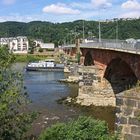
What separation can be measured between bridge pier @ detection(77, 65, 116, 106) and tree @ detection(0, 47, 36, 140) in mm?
29843

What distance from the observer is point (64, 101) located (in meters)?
54.9

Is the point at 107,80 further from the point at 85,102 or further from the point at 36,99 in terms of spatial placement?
the point at 36,99

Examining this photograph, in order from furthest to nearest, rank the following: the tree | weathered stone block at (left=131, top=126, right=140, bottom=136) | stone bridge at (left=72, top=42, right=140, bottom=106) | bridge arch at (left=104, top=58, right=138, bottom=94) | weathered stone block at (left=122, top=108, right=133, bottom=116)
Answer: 1. bridge arch at (left=104, top=58, right=138, bottom=94)
2. stone bridge at (left=72, top=42, right=140, bottom=106)
3. weathered stone block at (left=122, top=108, right=133, bottom=116)
4. weathered stone block at (left=131, top=126, right=140, bottom=136)
5. the tree

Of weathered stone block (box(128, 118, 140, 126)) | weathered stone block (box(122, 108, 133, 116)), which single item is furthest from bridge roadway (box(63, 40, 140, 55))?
weathered stone block (box(128, 118, 140, 126))

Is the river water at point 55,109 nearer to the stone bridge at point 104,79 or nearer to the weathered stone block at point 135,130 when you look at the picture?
the stone bridge at point 104,79

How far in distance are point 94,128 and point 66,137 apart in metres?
1.54

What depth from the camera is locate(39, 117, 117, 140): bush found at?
2098 cm

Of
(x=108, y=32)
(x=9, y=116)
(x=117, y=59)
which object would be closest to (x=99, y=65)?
(x=117, y=59)

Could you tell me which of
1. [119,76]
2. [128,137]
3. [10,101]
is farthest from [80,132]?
[119,76]

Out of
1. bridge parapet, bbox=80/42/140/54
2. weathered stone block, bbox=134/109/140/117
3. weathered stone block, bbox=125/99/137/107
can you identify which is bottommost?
weathered stone block, bbox=134/109/140/117

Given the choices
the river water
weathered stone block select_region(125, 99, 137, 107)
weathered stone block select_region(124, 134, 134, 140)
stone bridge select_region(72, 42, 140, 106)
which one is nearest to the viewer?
weathered stone block select_region(124, 134, 134, 140)

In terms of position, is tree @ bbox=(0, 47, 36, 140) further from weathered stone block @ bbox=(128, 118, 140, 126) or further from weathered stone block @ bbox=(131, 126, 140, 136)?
weathered stone block @ bbox=(131, 126, 140, 136)

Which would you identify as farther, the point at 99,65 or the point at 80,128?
the point at 99,65

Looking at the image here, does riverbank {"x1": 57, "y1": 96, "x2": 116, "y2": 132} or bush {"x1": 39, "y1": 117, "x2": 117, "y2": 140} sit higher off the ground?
bush {"x1": 39, "y1": 117, "x2": 117, "y2": 140}
